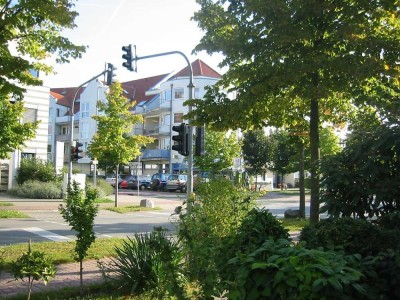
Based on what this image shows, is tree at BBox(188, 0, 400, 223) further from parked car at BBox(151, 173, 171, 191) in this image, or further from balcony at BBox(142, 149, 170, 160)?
balcony at BBox(142, 149, 170, 160)

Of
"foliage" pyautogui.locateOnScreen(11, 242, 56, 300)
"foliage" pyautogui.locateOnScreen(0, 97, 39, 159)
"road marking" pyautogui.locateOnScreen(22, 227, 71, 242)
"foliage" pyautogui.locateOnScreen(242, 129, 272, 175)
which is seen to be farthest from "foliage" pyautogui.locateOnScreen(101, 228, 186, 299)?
"foliage" pyautogui.locateOnScreen(242, 129, 272, 175)

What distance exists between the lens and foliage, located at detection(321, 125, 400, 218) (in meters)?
5.19

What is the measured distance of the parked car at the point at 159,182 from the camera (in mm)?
46562

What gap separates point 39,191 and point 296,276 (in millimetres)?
27819

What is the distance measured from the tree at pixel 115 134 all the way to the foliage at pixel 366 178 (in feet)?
63.5

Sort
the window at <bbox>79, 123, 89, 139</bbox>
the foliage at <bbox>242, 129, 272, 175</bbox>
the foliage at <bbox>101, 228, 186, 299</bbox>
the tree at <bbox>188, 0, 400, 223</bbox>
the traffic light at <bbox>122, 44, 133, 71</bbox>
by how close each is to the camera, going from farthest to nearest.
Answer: the window at <bbox>79, 123, 89, 139</bbox> → the foliage at <bbox>242, 129, 272, 175</bbox> → the traffic light at <bbox>122, 44, 133, 71</bbox> → the tree at <bbox>188, 0, 400, 223</bbox> → the foliage at <bbox>101, 228, 186, 299</bbox>

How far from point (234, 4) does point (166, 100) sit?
5009cm

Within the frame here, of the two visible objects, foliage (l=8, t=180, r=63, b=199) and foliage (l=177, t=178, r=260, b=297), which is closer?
foliage (l=177, t=178, r=260, b=297)

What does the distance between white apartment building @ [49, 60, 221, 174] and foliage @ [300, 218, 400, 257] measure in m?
43.0

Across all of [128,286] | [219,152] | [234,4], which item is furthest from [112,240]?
[219,152]

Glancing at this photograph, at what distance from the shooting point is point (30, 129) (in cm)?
1961

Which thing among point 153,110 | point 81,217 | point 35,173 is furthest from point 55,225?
point 153,110

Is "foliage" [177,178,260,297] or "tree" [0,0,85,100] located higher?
"tree" [0,0,85,100]

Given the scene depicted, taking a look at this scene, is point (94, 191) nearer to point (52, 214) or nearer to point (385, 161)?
point (385, 161)
